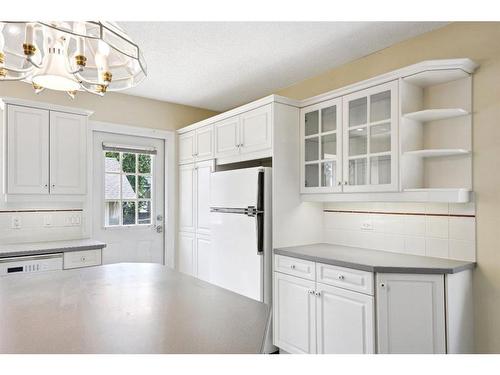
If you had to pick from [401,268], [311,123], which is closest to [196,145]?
[311,123]

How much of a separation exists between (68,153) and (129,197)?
34.9 inches

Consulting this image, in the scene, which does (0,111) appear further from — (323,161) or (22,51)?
(323,161)

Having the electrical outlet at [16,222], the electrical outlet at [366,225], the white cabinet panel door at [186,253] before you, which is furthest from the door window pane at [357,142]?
the electrical outlet at [16,222]

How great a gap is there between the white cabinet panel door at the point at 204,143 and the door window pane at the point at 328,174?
125cm

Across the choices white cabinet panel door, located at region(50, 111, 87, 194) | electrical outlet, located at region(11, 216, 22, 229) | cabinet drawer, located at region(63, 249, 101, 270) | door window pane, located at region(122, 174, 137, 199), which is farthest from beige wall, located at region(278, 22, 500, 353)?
electrical outlet, located at region(11, 216, 22, 229)

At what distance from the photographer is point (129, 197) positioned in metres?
3.85

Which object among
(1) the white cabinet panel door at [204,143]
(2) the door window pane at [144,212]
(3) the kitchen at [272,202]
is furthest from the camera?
(2) the door window pane at [144,212]

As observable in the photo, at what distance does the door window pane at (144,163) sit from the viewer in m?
3.95

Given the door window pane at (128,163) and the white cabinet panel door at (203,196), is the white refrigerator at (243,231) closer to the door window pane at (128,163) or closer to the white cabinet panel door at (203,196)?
the white cabinet panel door at (203,196)

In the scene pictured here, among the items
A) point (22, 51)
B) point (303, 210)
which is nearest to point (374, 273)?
point (303, 210)

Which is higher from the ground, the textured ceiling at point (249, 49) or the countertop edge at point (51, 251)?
the textured ceiling at point (249, 49)

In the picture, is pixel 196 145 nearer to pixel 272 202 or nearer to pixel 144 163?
pixel 144 163
